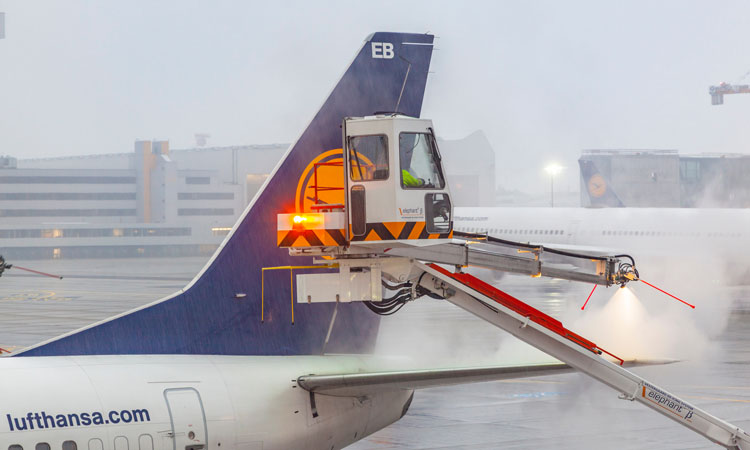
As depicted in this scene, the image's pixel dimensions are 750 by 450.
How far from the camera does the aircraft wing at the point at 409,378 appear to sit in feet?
36.1

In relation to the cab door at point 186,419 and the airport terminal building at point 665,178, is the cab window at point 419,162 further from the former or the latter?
the airport terminal building at point 665,178

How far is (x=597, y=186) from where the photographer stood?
78000 millimetres

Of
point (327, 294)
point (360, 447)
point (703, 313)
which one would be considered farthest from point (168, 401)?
point (703, 313)

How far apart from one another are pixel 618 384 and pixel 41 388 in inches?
257

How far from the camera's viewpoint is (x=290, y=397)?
38.2ft

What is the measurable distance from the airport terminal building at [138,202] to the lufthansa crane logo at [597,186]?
62.9 metres

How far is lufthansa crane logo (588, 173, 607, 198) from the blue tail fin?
66198mm

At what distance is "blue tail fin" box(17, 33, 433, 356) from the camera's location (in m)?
11.6

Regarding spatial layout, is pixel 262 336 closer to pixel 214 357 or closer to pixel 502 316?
pixel 214 357

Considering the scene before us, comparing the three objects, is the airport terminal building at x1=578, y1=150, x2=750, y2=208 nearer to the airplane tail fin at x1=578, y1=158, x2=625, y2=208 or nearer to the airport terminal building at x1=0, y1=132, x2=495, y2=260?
the airport terminal building at x1=0, y1=132, x2=495, y2=260

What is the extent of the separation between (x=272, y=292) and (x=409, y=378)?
231cm

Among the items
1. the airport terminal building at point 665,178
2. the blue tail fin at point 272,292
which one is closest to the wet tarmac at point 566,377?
the blue tail fin at point 272,292

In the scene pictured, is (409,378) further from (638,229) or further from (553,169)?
(553,169)

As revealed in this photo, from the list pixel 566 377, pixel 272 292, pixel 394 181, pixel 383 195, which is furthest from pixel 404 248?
pixel 566 377
